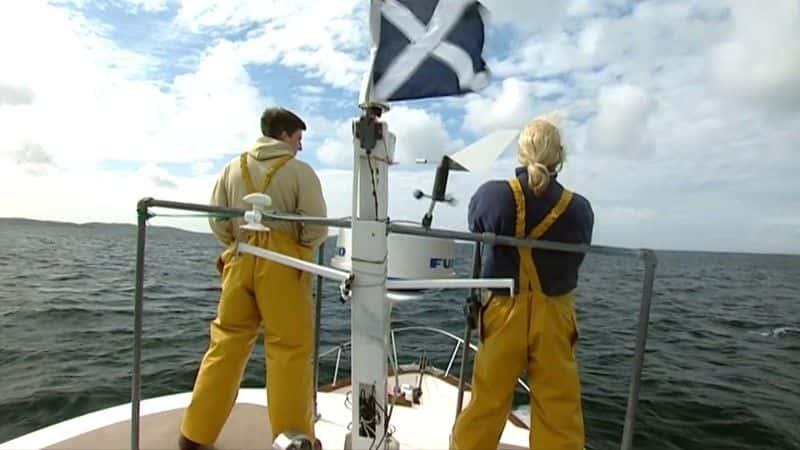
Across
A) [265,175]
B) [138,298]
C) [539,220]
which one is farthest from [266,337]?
[539,220]

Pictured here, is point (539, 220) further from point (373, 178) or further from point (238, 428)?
point (238, 428)

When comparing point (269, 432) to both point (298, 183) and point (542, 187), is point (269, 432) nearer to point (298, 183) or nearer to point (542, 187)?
point (298, 183)

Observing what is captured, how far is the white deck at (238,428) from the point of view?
2.59m

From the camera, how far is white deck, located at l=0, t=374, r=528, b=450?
8.49 ft

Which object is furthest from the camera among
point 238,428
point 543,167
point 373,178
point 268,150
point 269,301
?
point 238,428

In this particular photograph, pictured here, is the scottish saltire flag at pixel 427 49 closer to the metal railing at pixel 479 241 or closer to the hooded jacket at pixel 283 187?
the metal railing at pixel 479 241

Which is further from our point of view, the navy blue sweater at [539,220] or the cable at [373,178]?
the navy blue sweater at [539,220]

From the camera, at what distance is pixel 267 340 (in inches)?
93.0

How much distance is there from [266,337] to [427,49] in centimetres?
154

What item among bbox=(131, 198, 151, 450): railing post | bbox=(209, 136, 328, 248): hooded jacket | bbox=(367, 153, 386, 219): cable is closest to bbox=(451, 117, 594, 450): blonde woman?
bbox=(367, 153, 386, 219): cable

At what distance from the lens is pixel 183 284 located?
17.9 meters

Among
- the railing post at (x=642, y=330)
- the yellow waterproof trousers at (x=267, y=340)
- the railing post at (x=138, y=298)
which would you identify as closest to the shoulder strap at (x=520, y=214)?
the railing post at (x=642, y=330)

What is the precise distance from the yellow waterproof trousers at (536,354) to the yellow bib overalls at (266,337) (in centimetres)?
84

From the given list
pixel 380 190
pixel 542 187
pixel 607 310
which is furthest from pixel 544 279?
pixel 607 310
